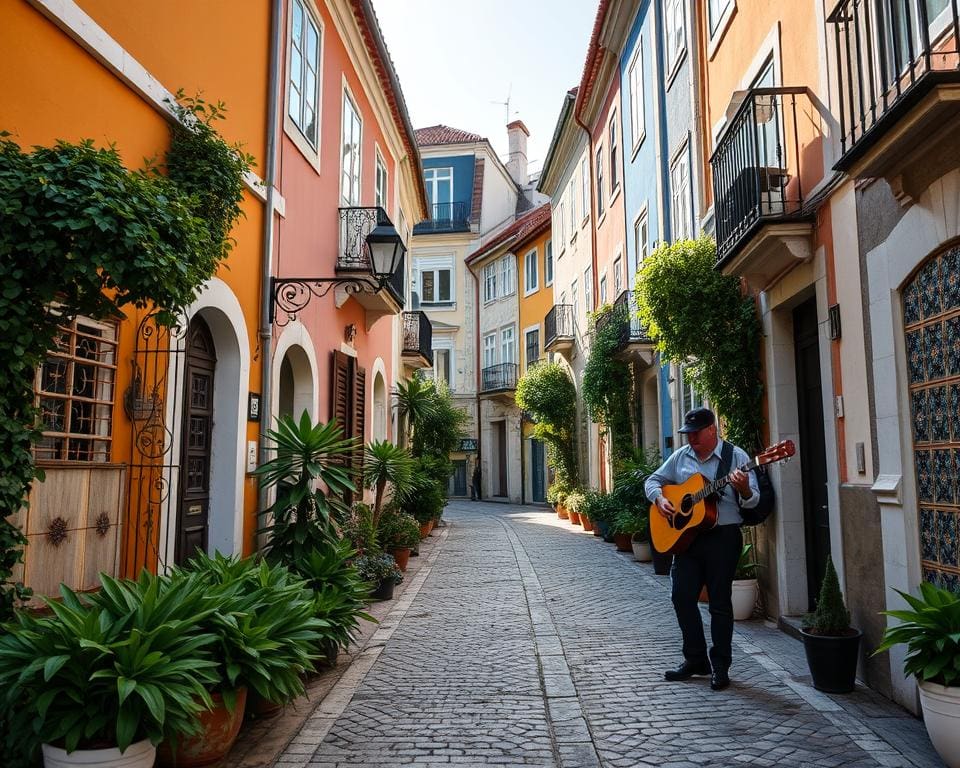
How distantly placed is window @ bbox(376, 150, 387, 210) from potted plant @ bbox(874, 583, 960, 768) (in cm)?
1224

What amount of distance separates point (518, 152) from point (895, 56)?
34.7m

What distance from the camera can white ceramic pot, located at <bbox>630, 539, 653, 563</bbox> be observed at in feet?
41.2

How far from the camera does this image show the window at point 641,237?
48.8 ft

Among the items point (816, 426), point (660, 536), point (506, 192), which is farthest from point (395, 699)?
point (506, 192)

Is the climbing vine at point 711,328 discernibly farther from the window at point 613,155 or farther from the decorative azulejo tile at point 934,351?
the window at point 613,155

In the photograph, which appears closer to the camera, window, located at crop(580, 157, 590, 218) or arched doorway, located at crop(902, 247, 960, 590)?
arched doorway, located at crop(902, 247, 960, 590)

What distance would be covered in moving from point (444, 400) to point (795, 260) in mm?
17610

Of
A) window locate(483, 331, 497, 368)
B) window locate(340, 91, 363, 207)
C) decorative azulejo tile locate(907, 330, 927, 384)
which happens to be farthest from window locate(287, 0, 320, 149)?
window locate(483, 331, 497, 368)

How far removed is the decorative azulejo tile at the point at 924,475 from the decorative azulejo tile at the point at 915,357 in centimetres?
46

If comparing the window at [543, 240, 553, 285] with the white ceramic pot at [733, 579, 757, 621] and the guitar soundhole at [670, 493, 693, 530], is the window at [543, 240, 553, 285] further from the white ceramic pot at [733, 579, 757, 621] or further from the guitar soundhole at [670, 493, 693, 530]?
the guitar soundhole at [670, 493, 693, 530]

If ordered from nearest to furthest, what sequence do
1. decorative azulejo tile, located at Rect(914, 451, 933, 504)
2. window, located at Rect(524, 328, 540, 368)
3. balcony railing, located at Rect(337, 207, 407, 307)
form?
decorative azulejo tile, located at Rect(914, 451, 933, 504), balcony railing, located at Rect(337, 207, 407, 307), window, located at Rect(524, 328, 540, 368)

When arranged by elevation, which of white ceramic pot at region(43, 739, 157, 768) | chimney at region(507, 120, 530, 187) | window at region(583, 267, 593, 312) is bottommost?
white ceramic pot at region(43, 739, 157, 768)

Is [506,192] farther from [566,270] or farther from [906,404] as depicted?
[906,404]

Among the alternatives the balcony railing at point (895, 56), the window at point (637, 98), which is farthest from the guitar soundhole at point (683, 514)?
the window at point (637, 98)
